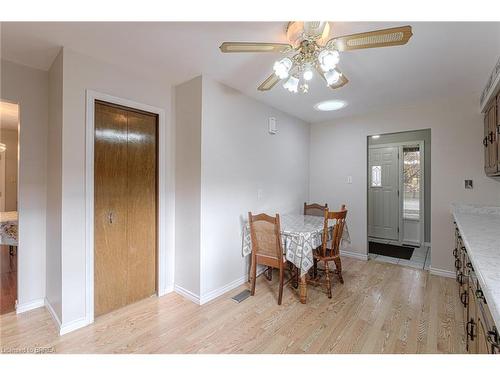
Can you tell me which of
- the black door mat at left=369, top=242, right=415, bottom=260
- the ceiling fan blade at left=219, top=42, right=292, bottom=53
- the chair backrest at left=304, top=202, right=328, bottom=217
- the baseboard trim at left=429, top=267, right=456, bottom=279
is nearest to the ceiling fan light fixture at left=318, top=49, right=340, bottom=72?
the ceiling fan blade at left=219, top=42, right=292, bottom=53

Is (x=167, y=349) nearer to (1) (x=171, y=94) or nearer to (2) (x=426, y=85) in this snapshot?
(1) (x=171, y=94)

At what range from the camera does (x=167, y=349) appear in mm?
1708

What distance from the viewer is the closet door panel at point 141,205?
7.61ft

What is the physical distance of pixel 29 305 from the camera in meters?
2.19

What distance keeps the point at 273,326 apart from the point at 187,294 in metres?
0.99

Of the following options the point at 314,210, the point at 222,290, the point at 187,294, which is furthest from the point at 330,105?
the point at 187,294

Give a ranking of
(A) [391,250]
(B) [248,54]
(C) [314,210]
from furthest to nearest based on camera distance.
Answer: (A) [391,250], (C) [314,210], (B) [248,54]

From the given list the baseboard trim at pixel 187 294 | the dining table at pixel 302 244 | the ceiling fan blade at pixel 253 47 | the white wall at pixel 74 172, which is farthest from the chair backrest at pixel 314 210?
the white wall at pixel 74 172

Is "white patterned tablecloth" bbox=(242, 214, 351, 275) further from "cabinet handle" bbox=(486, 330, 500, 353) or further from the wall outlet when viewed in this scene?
"cabinet handle" bbox=(486, 330, 500, 353)

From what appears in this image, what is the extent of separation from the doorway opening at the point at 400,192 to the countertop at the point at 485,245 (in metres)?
1.68

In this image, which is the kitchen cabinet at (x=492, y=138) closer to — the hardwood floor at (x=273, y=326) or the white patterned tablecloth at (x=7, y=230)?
the hardwood floor at (x=273, y=326)

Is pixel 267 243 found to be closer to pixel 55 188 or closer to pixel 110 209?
pixel 110 209

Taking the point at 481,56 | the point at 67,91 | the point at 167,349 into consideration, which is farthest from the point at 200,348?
the point at 481,56

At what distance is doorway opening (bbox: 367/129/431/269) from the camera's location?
14.4 feet
